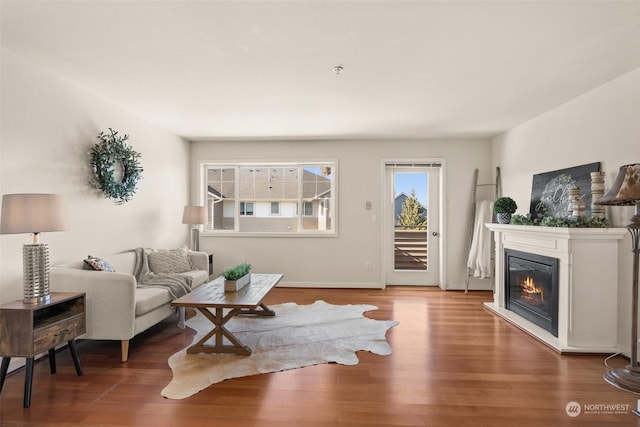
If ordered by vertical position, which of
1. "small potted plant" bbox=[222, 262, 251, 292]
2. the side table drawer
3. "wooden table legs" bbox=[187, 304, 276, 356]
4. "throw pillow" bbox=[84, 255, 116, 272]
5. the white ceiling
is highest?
the white ceiling

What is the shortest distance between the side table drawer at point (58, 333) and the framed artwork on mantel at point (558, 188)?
4.67 meters

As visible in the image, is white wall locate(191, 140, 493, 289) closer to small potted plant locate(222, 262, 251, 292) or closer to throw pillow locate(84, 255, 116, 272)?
small potted plant locate(222, 262, 251, 292)

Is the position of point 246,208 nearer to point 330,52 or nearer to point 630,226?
point 330,52

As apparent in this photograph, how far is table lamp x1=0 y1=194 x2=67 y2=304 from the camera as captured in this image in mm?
2236

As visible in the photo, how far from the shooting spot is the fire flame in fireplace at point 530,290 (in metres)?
3.57

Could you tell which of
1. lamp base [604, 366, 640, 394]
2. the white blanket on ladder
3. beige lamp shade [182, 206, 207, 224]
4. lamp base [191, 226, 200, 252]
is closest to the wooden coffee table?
beige lamp shade [182, 206, 207, 224]

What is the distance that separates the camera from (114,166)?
3.73 meters

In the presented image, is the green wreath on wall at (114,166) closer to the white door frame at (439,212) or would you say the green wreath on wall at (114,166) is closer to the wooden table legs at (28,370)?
the wooden table legs at (28,370)

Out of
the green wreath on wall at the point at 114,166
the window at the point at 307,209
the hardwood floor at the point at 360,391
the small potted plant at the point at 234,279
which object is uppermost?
the green wreath on wall at the point at 114,166

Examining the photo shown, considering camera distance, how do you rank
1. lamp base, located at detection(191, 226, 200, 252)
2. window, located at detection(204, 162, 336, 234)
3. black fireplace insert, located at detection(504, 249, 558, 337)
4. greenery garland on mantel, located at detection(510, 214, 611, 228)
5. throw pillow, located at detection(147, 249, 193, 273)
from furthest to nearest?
window, located at detection(204, 162, 336, 234), lamp base, located at detection(191, 226, 200, 252), throw pillow, located at detection(147, 249, 193, 273), black fireplace insert, located at detection(504, 249, 558, 337), greenery garland on mantel, located at detection(510, 214, 611, 228)

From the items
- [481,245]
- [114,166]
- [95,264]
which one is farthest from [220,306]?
[481,245]

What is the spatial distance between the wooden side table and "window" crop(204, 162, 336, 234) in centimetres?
340

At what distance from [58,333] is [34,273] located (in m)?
0.46

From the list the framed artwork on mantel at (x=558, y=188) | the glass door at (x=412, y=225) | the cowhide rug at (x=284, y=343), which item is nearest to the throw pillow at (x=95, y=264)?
the cowhide rug at (x=284, y=343)
